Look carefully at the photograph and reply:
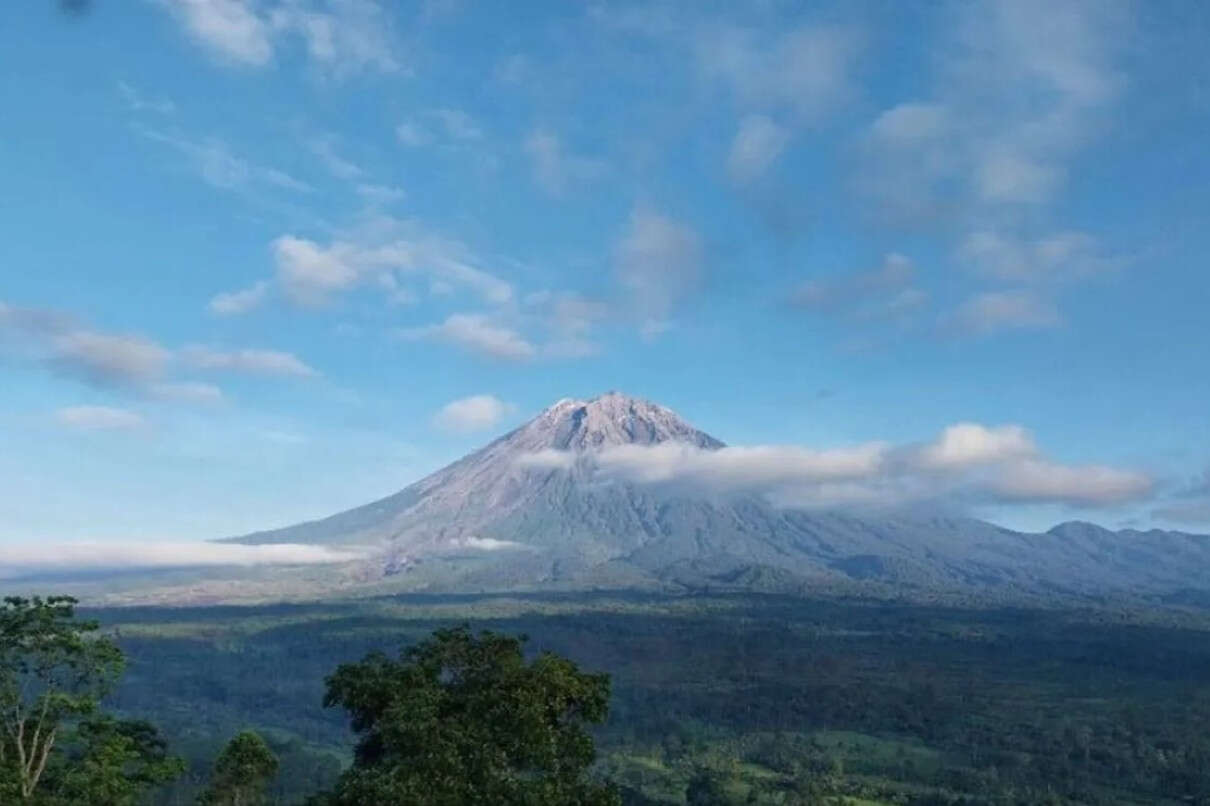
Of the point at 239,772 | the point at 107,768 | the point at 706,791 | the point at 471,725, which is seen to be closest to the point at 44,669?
the point at 107,768

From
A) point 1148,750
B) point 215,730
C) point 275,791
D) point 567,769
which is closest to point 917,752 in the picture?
point 1148,750

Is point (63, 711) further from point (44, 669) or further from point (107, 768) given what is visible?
point (107, 768)

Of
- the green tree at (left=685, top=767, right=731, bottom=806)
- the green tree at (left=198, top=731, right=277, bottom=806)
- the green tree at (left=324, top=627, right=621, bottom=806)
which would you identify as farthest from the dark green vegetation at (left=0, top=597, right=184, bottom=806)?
the green tree at (left=685, top=767, right=731, bottom=806)

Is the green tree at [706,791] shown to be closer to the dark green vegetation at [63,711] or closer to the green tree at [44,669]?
the dark green vegetation at [63,711]

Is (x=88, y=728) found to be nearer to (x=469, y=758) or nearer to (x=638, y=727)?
(x=469, y=758)

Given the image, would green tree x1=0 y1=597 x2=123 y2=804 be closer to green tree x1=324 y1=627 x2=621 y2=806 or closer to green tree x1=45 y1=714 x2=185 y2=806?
green tree x1=45 y1=714 x2=185 y2=806

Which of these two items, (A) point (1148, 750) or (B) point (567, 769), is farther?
(A) point (1148, 750)
